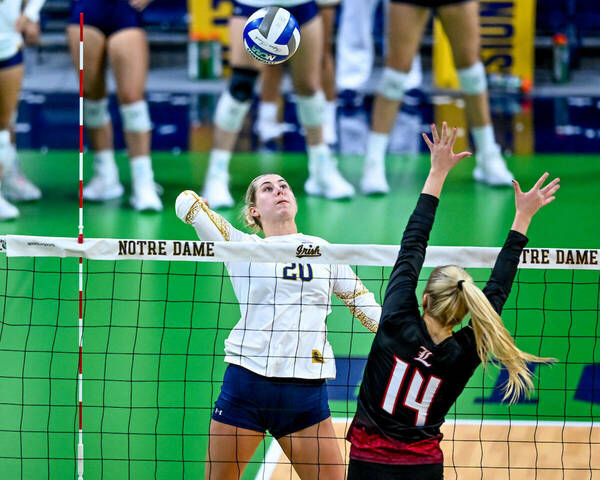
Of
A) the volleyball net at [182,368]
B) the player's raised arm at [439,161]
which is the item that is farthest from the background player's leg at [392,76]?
the player's raised arm at [439,161]

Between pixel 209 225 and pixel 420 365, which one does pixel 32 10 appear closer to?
pixel 209 225

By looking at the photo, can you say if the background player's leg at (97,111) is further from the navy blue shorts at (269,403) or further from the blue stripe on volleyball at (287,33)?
the navy blue shorts at (269,403)

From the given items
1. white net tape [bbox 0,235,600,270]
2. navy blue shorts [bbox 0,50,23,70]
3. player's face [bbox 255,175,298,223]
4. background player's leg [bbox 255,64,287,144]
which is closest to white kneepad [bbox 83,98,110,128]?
navy blue shorts [bbox 0,50,23,70]

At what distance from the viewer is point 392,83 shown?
8789mm

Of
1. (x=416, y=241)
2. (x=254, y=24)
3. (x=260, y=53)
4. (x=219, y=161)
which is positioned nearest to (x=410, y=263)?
(x=416, y=241)

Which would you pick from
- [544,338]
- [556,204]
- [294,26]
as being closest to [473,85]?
[556,204]

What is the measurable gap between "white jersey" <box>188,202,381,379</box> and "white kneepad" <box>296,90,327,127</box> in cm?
444

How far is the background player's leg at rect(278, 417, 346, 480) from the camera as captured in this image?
3.95 m

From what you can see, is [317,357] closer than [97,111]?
Yes

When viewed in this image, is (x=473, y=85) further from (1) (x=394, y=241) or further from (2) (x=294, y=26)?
(2) (x=294, y=26)

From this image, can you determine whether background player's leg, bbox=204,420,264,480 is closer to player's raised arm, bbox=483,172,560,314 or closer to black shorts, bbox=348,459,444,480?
black shorts, bbox=348,459,444,480

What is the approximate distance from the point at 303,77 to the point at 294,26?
4.46 ft

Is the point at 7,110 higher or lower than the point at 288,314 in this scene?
higher

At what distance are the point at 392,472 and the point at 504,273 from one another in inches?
31.0
